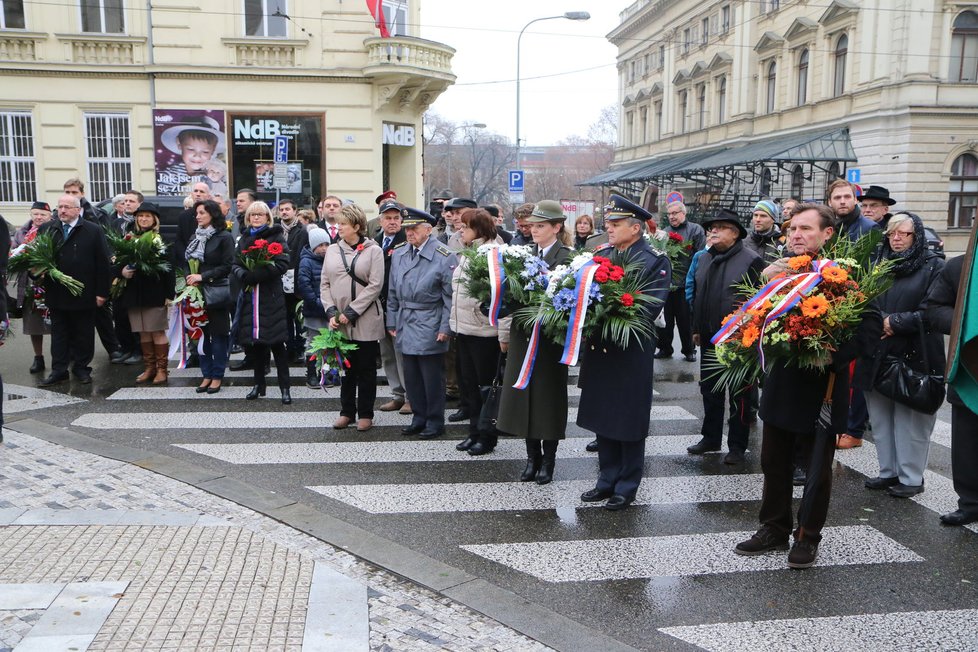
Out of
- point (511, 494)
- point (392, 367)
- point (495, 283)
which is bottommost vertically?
point (511, 494)

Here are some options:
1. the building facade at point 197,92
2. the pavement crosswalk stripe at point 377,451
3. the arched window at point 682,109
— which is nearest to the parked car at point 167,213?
the building facade at point 197,92

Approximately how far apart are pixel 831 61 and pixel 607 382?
35.9 metres

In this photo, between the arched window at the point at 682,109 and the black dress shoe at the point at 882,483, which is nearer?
the black dress shoe at the point at 882,483

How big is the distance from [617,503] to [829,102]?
35.4 m

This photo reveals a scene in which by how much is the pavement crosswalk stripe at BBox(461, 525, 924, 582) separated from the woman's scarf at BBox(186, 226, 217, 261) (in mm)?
5564

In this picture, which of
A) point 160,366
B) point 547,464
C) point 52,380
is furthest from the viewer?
point 160,366

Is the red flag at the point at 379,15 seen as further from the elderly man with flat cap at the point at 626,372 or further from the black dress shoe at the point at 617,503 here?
the black dress shoe at the point at 617,503

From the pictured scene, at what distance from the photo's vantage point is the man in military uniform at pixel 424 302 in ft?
25.1

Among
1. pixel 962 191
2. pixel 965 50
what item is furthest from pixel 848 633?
pixel 965 50

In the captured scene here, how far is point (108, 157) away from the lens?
22.8 metres

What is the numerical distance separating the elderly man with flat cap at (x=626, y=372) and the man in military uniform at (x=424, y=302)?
1.92 meters

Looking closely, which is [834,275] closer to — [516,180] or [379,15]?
[379,15]

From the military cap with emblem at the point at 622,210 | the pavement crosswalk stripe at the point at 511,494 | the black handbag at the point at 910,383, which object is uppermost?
the military cap with emblem at the point at 622,210

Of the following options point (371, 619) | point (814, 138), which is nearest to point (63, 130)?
point (371, 619)
